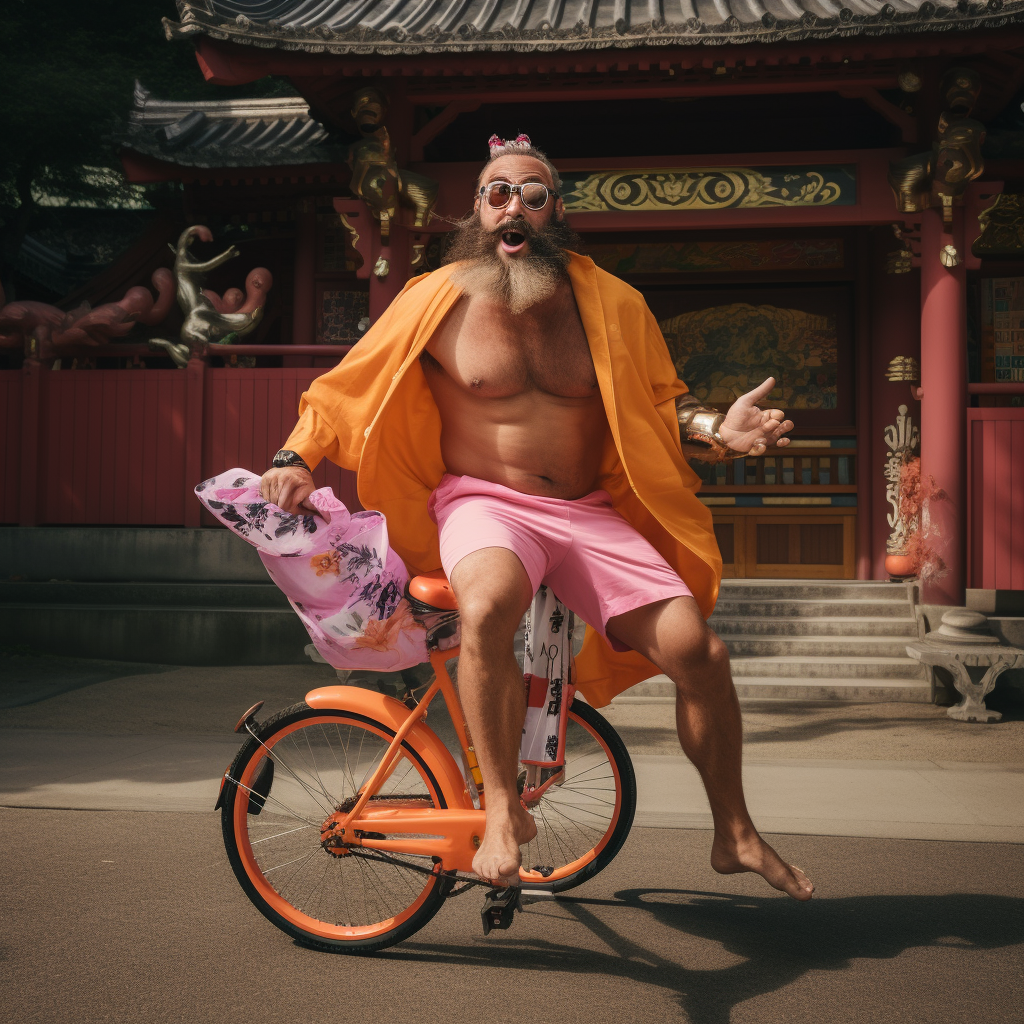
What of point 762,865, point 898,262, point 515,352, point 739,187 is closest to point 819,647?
point 739,187

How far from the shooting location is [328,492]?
295cm

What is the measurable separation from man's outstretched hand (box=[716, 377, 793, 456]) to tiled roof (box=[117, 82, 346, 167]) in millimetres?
6933

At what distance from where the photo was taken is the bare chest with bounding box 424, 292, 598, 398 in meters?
2.92

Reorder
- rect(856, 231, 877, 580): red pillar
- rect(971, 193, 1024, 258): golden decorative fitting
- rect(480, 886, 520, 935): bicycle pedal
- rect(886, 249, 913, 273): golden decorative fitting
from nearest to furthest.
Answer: rect(480, 886, 520, 935): bicycle pedal
rect(886, 249, 913, 273): golden decorative fitting
rect(971, 193, 1024, 258): golden decorative fitting
rect(856, 231, 877, 580): red pillar

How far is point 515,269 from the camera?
292 cm

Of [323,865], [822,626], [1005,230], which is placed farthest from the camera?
[1005,230]

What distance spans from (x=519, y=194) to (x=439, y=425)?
698 millimetres

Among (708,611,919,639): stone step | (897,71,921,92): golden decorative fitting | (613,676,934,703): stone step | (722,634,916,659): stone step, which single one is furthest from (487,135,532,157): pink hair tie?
(897,71,921,92): golden decorative fitting

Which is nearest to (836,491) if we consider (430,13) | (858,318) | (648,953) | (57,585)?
(858,318)

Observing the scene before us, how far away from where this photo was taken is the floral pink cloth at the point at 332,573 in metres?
2.90

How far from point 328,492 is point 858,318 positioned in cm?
762

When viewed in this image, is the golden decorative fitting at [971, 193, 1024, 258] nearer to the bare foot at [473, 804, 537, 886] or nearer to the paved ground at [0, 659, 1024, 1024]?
the paved ground at [0, 659, 1024, 1024]

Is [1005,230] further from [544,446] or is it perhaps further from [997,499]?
[544,446]

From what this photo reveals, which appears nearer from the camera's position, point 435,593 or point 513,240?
point 435,593
